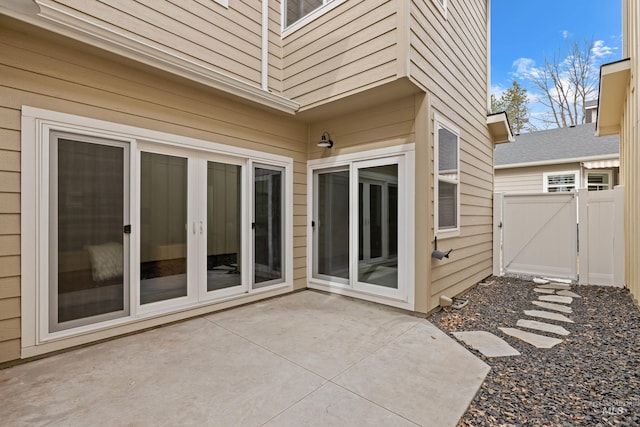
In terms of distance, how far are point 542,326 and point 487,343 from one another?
3.24 feet

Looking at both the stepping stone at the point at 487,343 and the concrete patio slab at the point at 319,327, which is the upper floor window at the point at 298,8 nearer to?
the concrete patio slab at the point at 319,327

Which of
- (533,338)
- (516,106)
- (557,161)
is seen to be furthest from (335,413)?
(516,106)

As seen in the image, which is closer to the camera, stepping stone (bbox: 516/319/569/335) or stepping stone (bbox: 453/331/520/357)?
stepping stone (bbox: 453/331/520/357)

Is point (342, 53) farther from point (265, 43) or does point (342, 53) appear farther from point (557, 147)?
point (557, 147)

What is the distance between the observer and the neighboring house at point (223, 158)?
2617 mm

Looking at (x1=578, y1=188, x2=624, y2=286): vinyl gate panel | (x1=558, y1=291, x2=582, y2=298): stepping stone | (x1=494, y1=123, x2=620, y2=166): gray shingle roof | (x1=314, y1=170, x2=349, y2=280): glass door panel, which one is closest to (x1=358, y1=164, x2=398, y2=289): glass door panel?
(x1=314, y1=170, x2=349, y2=280): glass door panel

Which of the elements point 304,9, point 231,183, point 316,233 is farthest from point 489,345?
point 304,9

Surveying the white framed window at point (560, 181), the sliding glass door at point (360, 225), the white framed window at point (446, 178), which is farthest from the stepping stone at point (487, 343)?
the white framed window at point (560, 181)

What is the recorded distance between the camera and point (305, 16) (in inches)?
169

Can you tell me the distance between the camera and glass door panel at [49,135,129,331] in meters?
2.73

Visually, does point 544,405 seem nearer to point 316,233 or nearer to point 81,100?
point 316,233

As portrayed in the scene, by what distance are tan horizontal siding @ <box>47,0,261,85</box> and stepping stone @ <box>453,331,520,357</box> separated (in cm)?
412

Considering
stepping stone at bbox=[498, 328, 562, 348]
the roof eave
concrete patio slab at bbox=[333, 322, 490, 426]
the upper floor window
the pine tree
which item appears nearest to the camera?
concrete patio slab at bbox=[333, 322, 490, 426]

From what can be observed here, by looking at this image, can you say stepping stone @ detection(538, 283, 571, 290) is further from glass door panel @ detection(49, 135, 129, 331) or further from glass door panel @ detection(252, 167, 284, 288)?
glass door panel @ detection(49, 135, 129, 331)
